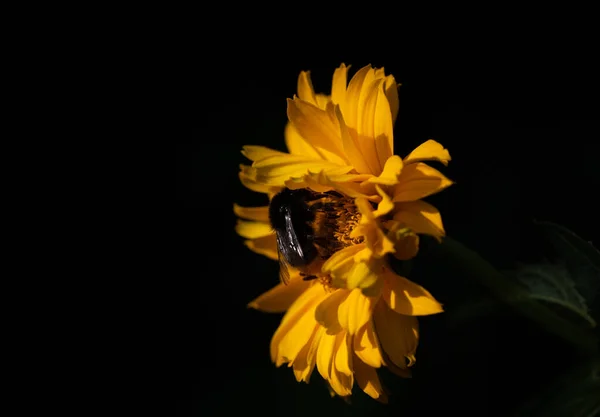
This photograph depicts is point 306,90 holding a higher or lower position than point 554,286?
higher

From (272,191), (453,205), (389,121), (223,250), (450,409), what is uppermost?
(389,121)

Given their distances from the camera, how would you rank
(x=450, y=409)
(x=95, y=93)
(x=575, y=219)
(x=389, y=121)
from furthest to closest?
1. (x=95, y=93)
2. (x=450, y=409)
3. (x=575, y=219)
4. (x=389, y=121)

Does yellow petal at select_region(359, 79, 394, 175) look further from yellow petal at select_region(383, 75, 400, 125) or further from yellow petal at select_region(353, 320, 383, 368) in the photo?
yellow petal at select_region(353, 320, 383, 368)

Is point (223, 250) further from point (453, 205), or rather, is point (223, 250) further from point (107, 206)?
point (453, 205)

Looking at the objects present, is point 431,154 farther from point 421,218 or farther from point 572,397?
point 572,397

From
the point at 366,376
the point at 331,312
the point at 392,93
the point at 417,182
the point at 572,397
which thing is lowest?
the point at 572,397

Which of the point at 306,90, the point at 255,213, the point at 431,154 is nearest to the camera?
the point at 431,154

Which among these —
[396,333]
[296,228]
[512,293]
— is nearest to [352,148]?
[296,228]

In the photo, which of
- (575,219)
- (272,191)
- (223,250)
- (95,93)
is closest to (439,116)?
(575,219)
